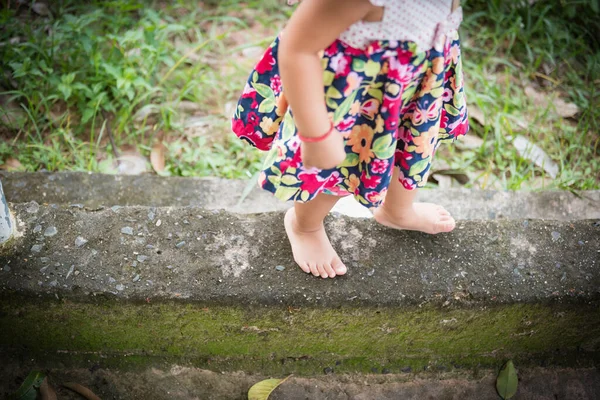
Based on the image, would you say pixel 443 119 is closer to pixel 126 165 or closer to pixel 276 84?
pixel 276 84

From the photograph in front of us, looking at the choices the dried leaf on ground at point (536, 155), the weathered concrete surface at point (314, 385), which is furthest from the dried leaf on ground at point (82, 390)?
the dried leaf on ground at point (536, 155)

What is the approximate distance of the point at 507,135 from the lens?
2428 mm

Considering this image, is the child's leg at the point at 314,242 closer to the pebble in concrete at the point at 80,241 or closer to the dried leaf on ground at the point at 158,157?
the pebble in concrete at the point at 80,241

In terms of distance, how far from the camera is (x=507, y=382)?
5.36ft

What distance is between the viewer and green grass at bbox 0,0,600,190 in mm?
2205

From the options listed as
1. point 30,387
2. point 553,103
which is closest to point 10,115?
point 30,387

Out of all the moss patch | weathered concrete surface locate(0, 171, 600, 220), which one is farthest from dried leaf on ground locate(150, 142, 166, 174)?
the moss patch

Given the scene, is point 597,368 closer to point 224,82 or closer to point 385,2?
point 385,2

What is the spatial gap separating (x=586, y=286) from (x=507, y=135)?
3.69 feet

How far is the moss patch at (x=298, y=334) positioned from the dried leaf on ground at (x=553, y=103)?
1306 millimetres

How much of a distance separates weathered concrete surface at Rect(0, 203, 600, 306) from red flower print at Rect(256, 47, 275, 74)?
19.2 inches

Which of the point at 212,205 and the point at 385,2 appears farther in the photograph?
the point at 212,205

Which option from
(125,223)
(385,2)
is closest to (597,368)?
(385,2)

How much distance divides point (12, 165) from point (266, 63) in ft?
4.66
